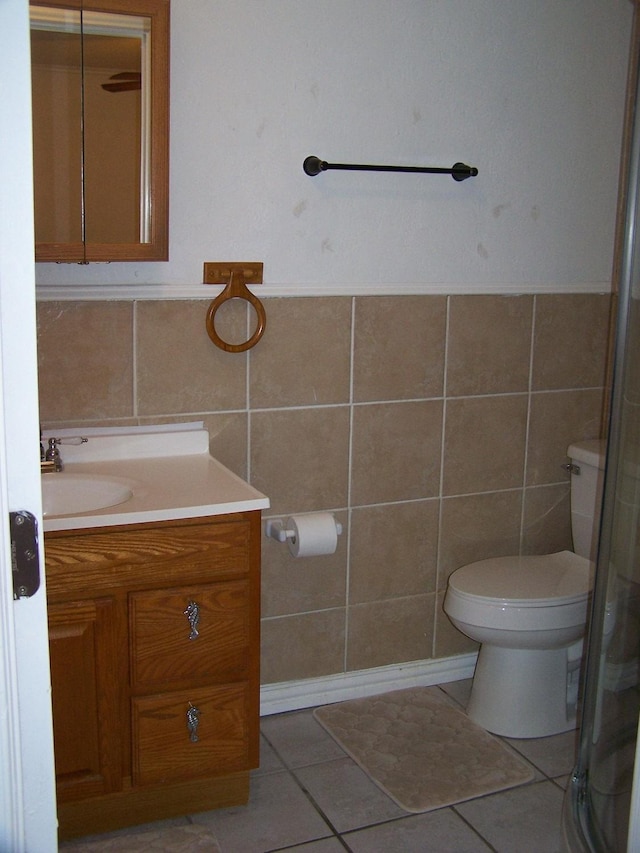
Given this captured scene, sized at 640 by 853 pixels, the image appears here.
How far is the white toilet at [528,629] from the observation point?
2.61m

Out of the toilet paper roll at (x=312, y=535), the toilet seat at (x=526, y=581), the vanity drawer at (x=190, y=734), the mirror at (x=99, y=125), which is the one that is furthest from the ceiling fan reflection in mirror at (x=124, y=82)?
the toilet seat at (x=526, y=581)

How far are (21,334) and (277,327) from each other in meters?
1.48

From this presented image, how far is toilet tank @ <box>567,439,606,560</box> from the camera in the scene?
9.31ft

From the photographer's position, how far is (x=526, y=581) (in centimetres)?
273

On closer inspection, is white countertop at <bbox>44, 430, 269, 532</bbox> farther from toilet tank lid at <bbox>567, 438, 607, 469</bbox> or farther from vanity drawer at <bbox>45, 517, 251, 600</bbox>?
toilet tank lid at <bbox>567, 438, 607, 469</bbox>

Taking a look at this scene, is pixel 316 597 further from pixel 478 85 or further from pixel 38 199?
pixel 478 85

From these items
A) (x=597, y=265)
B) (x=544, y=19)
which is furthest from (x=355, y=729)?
(x=544, y=19)

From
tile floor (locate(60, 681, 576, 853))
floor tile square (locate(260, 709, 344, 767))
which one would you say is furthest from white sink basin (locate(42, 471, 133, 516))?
floor tile square (locate(260, 709, 344, 767))

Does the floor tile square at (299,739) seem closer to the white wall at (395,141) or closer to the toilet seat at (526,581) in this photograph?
the toilet seat at (526,581)

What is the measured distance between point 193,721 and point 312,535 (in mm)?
567

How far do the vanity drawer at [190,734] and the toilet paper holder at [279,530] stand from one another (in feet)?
1.46

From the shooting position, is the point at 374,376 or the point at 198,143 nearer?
the point at 198,143

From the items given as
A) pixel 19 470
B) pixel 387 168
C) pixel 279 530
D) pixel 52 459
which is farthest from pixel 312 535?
pixel 19 470

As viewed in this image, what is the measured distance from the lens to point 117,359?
2430mm
